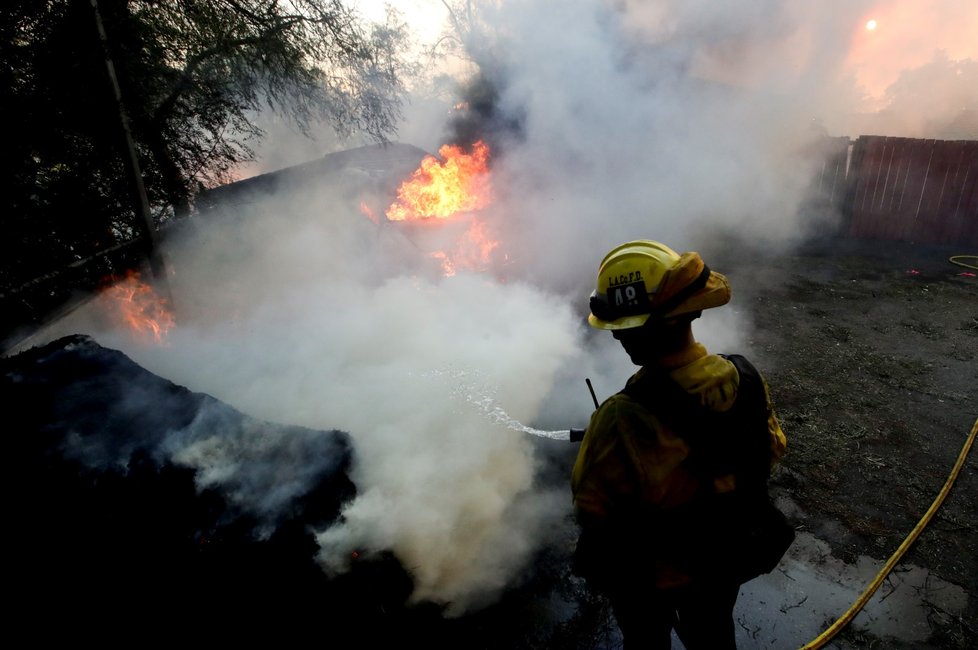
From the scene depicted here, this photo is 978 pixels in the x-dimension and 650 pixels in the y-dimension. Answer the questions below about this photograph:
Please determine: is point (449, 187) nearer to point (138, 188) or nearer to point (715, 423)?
point (138, 188)

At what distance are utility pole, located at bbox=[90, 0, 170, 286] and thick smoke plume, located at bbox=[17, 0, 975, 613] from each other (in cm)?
82

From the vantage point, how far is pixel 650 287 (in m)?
1.60

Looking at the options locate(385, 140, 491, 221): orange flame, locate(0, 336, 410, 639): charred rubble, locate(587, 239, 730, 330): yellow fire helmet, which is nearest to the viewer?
locate(587, 239, 730, 330): yellow fire helmet

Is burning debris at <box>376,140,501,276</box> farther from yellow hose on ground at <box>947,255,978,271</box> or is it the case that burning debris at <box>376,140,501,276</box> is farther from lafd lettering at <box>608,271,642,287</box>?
yellow hose on ground at <box>947,255,978,271</box>

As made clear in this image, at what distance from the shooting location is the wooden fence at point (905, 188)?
10.8 meters

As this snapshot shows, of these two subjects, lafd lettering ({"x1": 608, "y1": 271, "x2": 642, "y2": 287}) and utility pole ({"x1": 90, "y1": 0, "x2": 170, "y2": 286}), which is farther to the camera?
utility pole ({"x1": 90, "y1": 0, "x2": 170, "y2": 286})

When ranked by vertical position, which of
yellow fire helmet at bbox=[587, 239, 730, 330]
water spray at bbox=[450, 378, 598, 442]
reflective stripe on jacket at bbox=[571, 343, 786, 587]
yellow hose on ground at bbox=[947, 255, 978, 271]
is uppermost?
yellow fire helmet at bbox=[587, 239, 730, 330]

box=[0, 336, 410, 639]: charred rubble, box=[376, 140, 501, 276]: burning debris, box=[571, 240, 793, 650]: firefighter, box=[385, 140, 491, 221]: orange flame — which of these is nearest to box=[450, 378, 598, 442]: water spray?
box=[0, 336, 410, 639]: charred rubble

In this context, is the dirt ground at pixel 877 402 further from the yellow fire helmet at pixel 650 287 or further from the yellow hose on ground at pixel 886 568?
the yellow fire helmet at pixel 650 287

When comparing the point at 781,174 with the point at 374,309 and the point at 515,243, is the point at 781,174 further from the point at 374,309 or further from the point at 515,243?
the point at 374,309

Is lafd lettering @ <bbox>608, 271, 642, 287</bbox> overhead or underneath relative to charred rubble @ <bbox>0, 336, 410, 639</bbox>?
overhead

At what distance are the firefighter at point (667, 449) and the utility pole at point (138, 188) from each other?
579 cm

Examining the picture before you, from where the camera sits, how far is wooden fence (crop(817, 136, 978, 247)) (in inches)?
426

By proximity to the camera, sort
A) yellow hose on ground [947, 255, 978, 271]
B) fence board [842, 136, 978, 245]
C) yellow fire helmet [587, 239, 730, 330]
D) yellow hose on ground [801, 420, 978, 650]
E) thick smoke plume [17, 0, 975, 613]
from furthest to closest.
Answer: fence board [842, 136, 978, 245] < yellow hose on ground [947, 255, 978, 271] < thick smoke plume [17, 0, 975, 613] < yellow hose on ground [801, 420, 978, 650] < yellow fire helmet [587, 239, 730, 330]
